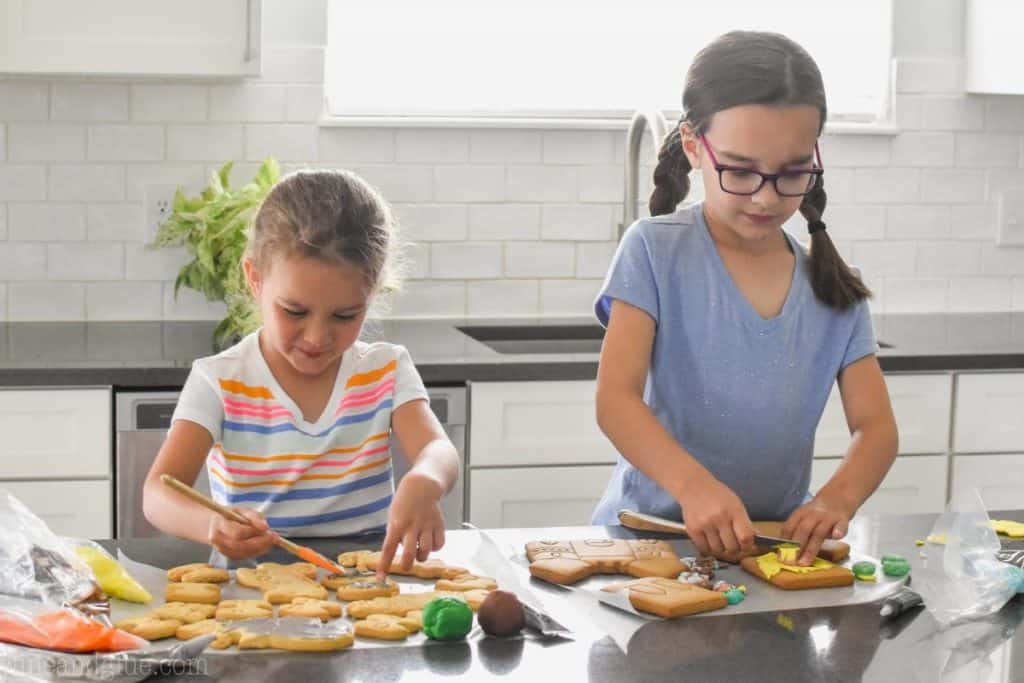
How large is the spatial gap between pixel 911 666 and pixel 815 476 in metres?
1.74

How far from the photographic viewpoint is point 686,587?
4.76 ft

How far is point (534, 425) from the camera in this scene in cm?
288

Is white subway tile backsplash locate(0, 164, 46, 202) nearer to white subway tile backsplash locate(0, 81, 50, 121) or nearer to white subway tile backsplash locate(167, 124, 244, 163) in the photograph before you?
white subway tile backsplash locate(0, 81, 50, 121)

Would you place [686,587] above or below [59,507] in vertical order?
above

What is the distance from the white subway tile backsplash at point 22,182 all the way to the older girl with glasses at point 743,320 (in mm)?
1765

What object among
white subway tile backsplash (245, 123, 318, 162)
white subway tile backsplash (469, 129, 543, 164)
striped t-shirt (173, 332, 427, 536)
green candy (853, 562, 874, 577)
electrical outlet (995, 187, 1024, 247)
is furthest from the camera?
electrical outlet (995, 187, 1024, 247)

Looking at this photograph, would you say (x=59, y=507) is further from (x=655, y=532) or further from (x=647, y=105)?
(x=647, y=105)

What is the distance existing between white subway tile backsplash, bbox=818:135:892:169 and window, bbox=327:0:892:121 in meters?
0.07

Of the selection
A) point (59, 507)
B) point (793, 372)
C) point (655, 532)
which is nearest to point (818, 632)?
point (655, 532)

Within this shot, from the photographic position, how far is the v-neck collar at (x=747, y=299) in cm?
194

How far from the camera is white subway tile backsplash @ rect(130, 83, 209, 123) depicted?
3289 mm

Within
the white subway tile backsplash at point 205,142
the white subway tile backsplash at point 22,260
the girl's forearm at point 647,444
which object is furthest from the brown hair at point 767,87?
the white subway tile backsplash at point 22,260

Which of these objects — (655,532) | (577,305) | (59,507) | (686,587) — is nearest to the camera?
(686,587)

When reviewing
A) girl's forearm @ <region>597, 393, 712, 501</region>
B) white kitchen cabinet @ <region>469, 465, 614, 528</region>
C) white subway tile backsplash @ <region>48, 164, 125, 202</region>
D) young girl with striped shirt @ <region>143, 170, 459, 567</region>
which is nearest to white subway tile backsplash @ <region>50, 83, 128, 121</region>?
white subway tile backsplash @ <region>48, 164, 125, 202</region>
